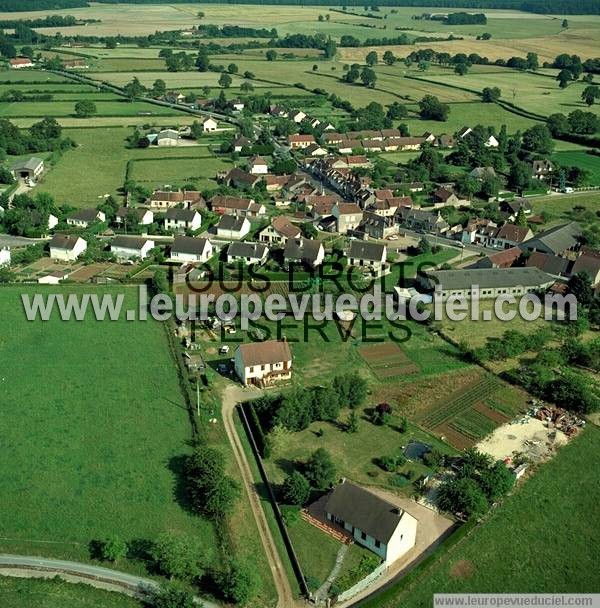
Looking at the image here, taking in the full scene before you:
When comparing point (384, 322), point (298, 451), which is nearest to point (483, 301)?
point (384, 322)

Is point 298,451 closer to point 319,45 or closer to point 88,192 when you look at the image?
point 88,192

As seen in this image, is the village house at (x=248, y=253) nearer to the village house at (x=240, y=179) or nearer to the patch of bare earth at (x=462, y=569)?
the village house at (x=240, y=179)

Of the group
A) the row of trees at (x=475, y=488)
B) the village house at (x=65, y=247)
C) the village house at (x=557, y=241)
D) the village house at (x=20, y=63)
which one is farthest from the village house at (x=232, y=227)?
the village house at (x=20, y=63)

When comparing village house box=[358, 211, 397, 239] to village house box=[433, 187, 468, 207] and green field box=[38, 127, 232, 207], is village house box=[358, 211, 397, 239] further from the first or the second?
green field box=[38, 127, 232, 207]

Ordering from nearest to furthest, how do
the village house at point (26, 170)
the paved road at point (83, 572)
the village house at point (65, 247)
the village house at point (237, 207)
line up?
the paved road at point (83, 572)
the village house at point (65, 247)
the village house at point (237, 207)
the village house at point (26, 170)

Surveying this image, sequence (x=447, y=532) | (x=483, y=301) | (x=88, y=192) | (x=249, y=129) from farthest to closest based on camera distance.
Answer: (x=249, y=129) → (x=88, y=192) → (x=483, y=301) → (x=447, y=532)

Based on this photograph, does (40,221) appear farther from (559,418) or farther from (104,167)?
(559,418)
